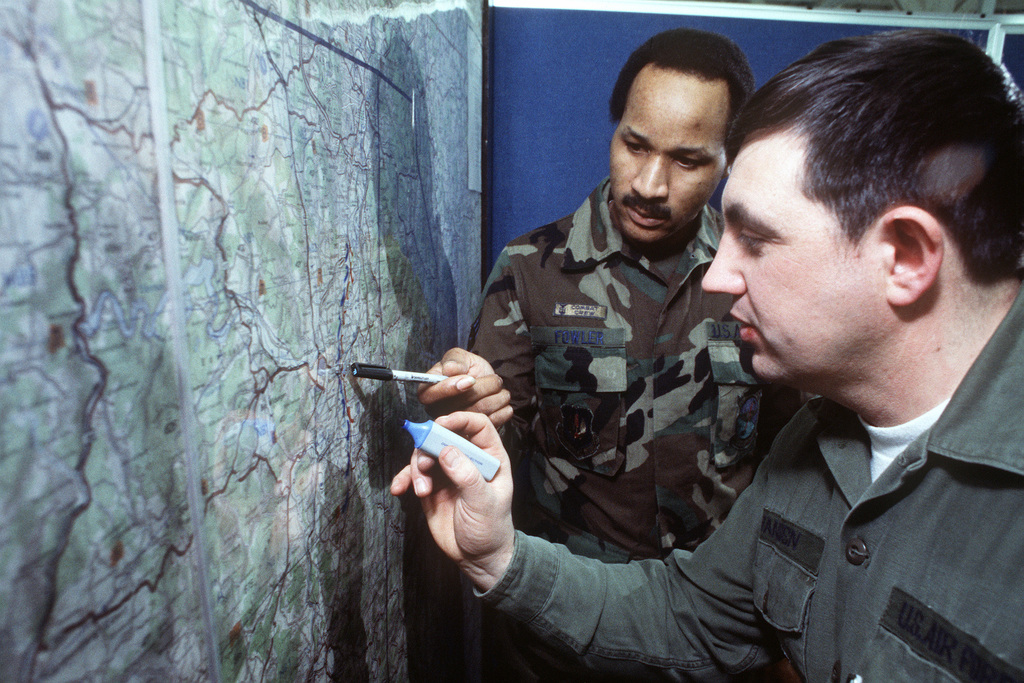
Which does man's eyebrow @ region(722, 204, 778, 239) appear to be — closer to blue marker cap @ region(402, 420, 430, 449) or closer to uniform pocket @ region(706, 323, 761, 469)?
blue marker cap @ region(402, 420, 430, 449)

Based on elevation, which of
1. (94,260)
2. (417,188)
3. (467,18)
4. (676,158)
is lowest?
(94,260)

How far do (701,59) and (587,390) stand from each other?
2.58ft

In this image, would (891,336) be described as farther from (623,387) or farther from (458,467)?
(623,387)

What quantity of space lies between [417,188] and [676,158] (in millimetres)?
595

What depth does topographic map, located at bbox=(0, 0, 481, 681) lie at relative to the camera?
320 millimetres

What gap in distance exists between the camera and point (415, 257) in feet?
3.50

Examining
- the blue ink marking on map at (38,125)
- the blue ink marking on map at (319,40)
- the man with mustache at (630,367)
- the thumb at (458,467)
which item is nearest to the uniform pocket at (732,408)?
the man with mustache at (630,367)

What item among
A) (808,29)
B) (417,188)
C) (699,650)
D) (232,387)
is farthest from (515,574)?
(808,29)

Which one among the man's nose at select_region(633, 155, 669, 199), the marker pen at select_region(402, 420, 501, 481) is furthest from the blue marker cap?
the man's nose at select_region(633, 155, 669, 199)

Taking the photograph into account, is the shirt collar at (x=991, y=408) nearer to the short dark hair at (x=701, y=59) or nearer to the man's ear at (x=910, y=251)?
the man's ear at (x=910, y=251)

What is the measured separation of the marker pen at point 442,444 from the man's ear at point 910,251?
0.56 metres

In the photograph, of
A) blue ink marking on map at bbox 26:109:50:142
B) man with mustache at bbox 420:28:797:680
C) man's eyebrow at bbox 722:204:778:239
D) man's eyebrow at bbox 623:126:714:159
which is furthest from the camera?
man with mustache at bbox 420:28:797:680

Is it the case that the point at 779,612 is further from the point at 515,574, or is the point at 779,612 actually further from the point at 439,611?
the point at 439,611

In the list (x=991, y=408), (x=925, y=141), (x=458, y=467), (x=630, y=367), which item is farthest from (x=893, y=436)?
(x=630, y=367)
